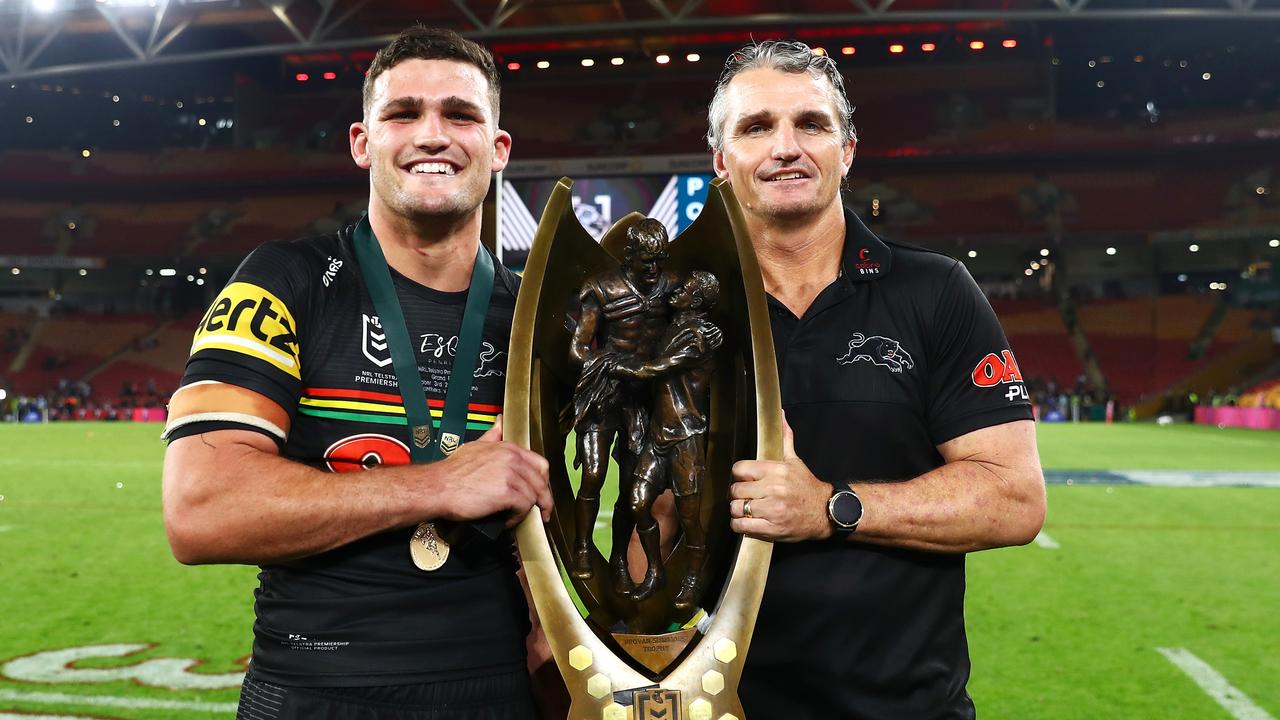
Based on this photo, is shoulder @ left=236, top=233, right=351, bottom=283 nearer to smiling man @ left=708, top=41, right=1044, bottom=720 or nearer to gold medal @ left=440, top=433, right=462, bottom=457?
gold medal @ left=440, top=433, right=462, bottom=457

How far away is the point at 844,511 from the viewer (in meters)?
1.90

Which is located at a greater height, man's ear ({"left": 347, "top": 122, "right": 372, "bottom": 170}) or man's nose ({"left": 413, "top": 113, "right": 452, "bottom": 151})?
man's ear ({"left": 347, "top": 122, "right": 372, "bottom": 170})

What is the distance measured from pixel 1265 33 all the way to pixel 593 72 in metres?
21.9

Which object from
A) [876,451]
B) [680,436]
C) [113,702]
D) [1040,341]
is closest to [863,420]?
[876,451]

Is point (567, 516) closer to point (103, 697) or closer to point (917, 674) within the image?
point (917, 674)

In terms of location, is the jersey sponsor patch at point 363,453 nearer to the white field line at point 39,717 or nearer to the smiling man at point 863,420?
the smiling man at point 863,420

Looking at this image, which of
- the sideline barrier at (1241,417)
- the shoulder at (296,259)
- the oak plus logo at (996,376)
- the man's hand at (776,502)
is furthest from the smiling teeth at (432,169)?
the sideline barrier at (1241,417)

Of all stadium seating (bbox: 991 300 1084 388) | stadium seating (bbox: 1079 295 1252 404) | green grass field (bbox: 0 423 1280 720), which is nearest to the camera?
green grass field (bbox: 0 423 1280 720)

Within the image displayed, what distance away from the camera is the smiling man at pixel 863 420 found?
208cm

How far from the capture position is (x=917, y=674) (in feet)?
6.86

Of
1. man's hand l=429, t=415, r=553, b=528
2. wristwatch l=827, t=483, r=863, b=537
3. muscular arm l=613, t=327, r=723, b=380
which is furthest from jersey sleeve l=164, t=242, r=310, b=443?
wristwatch l=827, t=483, r=863, b=537

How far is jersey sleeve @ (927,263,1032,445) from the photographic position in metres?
2.14

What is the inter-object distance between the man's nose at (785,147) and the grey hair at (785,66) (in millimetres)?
126

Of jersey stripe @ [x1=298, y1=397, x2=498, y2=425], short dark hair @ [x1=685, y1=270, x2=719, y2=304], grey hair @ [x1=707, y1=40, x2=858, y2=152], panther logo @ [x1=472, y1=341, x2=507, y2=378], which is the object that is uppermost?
grey hair @ [x1=707, y1=40, x2=858, y2=152]
